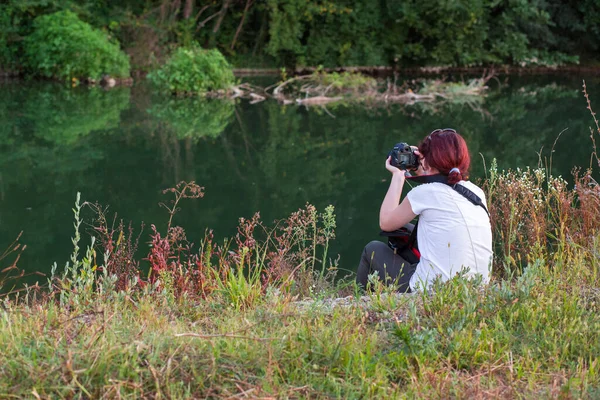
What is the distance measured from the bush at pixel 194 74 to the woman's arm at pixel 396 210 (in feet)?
54.5

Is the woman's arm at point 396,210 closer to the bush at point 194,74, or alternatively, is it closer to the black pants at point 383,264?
the black pants at point 383,264

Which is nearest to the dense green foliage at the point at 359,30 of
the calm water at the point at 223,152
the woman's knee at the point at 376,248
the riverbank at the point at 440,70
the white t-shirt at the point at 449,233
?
the riverbank at the point at 440,70

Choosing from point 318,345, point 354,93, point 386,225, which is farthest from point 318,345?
point 354,93

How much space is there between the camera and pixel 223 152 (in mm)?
12227

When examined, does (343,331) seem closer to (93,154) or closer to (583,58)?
(93,154)

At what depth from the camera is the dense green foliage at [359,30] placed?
2739cm

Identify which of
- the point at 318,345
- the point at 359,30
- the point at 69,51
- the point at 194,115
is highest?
the point at 359,30

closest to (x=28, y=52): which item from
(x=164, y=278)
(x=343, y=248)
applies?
(x=343, y=248)

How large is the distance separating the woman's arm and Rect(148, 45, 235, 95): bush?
54.5 feet

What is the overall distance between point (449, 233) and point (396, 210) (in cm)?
35

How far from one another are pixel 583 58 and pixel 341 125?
1896 centimetres

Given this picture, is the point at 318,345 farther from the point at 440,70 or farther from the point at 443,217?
the point at 440,70

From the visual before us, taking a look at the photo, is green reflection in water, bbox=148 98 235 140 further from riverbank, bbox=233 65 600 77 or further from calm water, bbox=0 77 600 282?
riverbank, bbox=233 65 600 77

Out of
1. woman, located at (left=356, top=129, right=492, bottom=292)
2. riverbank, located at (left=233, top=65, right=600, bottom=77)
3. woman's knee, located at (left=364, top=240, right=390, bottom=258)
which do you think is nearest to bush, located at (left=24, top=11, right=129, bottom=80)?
riverbank, located at (left=233, top=65, right=600, bottom=77)
